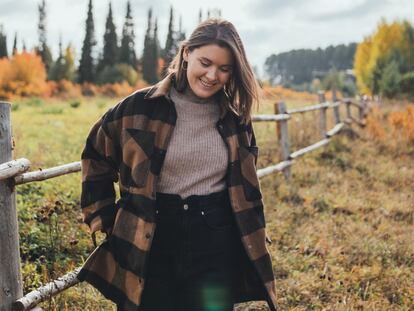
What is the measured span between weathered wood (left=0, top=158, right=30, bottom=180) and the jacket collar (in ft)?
2.63

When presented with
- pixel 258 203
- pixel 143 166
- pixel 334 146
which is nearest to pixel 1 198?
pixel 143 166

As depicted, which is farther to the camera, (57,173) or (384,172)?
(384,172)

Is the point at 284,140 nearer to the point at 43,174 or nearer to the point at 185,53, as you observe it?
the point at 43,174

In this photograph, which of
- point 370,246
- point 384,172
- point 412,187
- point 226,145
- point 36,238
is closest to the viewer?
point 226,145

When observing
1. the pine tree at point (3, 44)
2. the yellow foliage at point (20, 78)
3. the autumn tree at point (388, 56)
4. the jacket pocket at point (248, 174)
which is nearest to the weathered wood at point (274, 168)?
the jacket pocket at point (248, 174)

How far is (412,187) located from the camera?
704cm

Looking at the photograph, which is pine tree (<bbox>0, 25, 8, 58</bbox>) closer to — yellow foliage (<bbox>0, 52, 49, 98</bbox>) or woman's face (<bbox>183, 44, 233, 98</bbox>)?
yellow foliage (<bbox>0, 52, 49, 98</bbox>)

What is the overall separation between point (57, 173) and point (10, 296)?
30.6 inches

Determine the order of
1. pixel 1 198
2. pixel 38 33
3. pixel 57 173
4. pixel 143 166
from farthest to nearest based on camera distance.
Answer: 1. pixel 38 33
2. pixel 57 173
3. pixel 1 198
4. pixel 143 166

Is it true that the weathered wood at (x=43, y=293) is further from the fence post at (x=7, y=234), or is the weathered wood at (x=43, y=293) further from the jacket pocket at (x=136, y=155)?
the jacket pocket at (x=136, y=155)

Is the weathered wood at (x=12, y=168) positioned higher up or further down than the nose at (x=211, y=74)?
further down

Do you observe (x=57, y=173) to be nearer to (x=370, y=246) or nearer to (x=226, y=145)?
(x=226, y=145)

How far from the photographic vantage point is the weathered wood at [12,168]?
88.9 inches

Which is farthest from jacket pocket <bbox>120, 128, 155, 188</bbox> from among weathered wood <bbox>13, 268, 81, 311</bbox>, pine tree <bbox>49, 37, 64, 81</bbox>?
pine tree <bbox>49, 37, 64, 81</bbox>
